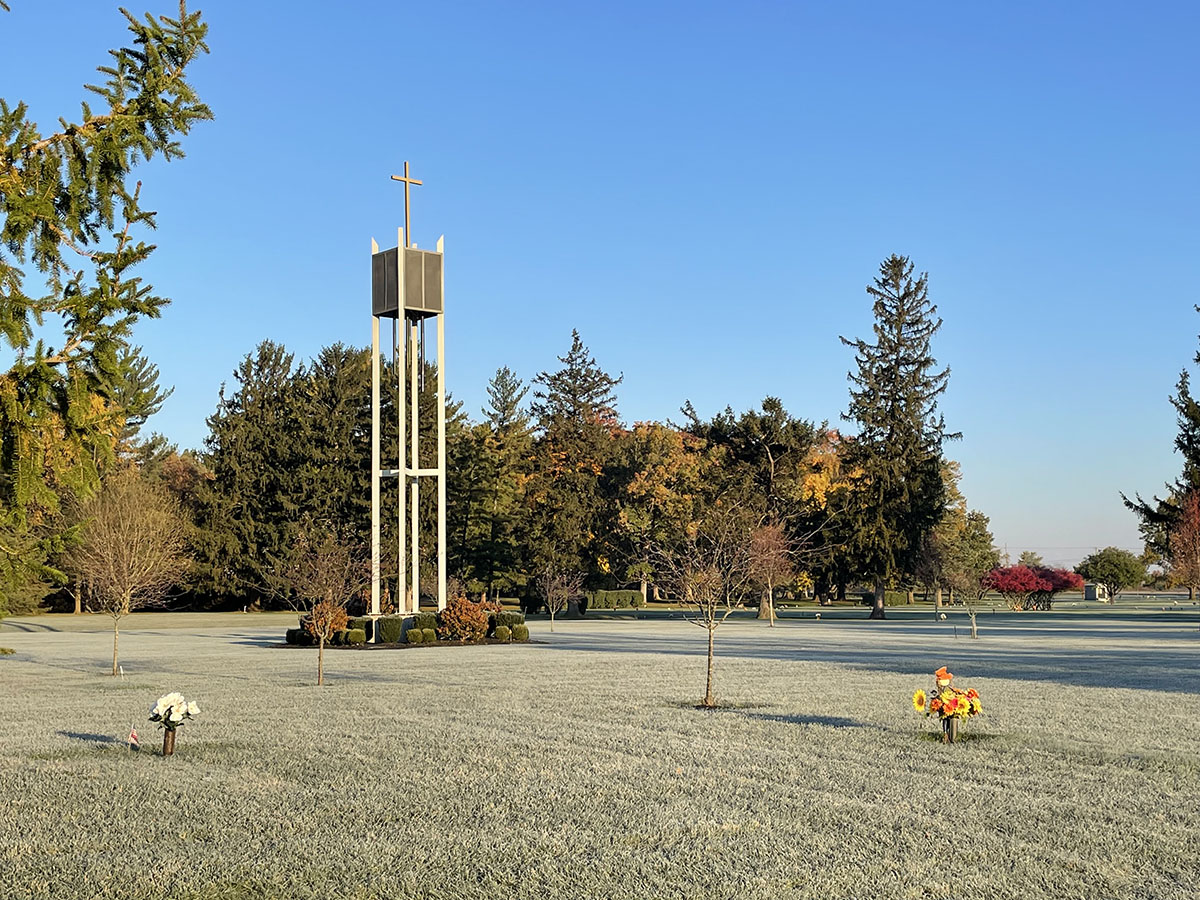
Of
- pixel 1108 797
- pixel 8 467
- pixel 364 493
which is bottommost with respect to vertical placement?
pixel 1108 797

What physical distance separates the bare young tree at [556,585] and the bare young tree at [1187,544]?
26.7 metres

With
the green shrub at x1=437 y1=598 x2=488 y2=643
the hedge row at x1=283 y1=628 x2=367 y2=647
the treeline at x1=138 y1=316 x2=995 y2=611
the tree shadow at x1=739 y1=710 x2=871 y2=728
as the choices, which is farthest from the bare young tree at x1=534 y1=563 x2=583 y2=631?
the tree shadow at x1=739 y1=710 x2=871 y2=728

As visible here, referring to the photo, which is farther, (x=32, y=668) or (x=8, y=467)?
(x=32, y=668)

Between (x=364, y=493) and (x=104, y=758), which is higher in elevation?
(x=364, y=493)

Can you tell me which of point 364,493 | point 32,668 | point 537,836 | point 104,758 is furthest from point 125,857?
point 364,493

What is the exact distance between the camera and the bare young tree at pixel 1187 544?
51.4 m

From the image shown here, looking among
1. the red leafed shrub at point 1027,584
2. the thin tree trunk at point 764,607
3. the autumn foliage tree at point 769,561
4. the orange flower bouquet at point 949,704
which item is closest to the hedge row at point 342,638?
the autumn foliage tree at point 769,561

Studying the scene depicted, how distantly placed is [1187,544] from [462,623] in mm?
37079

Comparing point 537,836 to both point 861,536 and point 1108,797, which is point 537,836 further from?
point 861,536

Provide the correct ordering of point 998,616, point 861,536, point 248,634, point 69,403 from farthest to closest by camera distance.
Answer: point 861,536 → point 998,616 → point 248,634 → point 69,403

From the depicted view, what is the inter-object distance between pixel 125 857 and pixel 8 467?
3513 millimetres

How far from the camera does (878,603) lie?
188ft

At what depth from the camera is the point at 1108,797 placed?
9.53 m

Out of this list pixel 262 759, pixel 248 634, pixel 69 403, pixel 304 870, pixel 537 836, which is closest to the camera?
pixel 304 870
